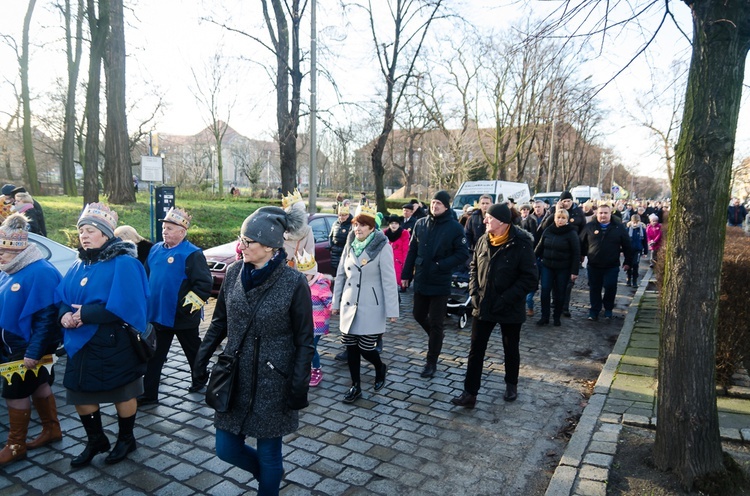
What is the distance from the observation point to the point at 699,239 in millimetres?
3324

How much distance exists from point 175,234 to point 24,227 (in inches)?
49.8

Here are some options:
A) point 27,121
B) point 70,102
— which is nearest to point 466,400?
point 70,102

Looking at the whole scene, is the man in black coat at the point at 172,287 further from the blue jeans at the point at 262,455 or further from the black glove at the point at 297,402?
the black glove at the point at 297,402

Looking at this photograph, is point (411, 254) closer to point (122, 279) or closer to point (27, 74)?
point (122, 279)

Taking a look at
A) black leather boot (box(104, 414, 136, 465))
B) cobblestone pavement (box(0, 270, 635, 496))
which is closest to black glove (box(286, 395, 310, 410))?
cobblestone pavement (box(0, 270, 635, 496))

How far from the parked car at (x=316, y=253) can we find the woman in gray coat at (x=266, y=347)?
18.5 feet

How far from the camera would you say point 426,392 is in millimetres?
5449

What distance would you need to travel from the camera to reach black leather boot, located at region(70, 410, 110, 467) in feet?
12.5

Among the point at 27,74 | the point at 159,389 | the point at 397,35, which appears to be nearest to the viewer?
the point at 159,389

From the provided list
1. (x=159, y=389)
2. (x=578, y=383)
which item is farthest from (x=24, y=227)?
(x=578, y=383)

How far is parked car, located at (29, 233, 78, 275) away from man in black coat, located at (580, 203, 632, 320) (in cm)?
775

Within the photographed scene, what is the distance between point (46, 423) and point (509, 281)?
406 cm

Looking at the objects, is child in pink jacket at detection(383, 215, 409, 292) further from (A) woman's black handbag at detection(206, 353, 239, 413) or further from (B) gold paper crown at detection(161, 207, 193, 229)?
(A) woman's black handbag at detection(206, 353, 239, 413)

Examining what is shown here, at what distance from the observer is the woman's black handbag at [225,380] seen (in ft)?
9.45
